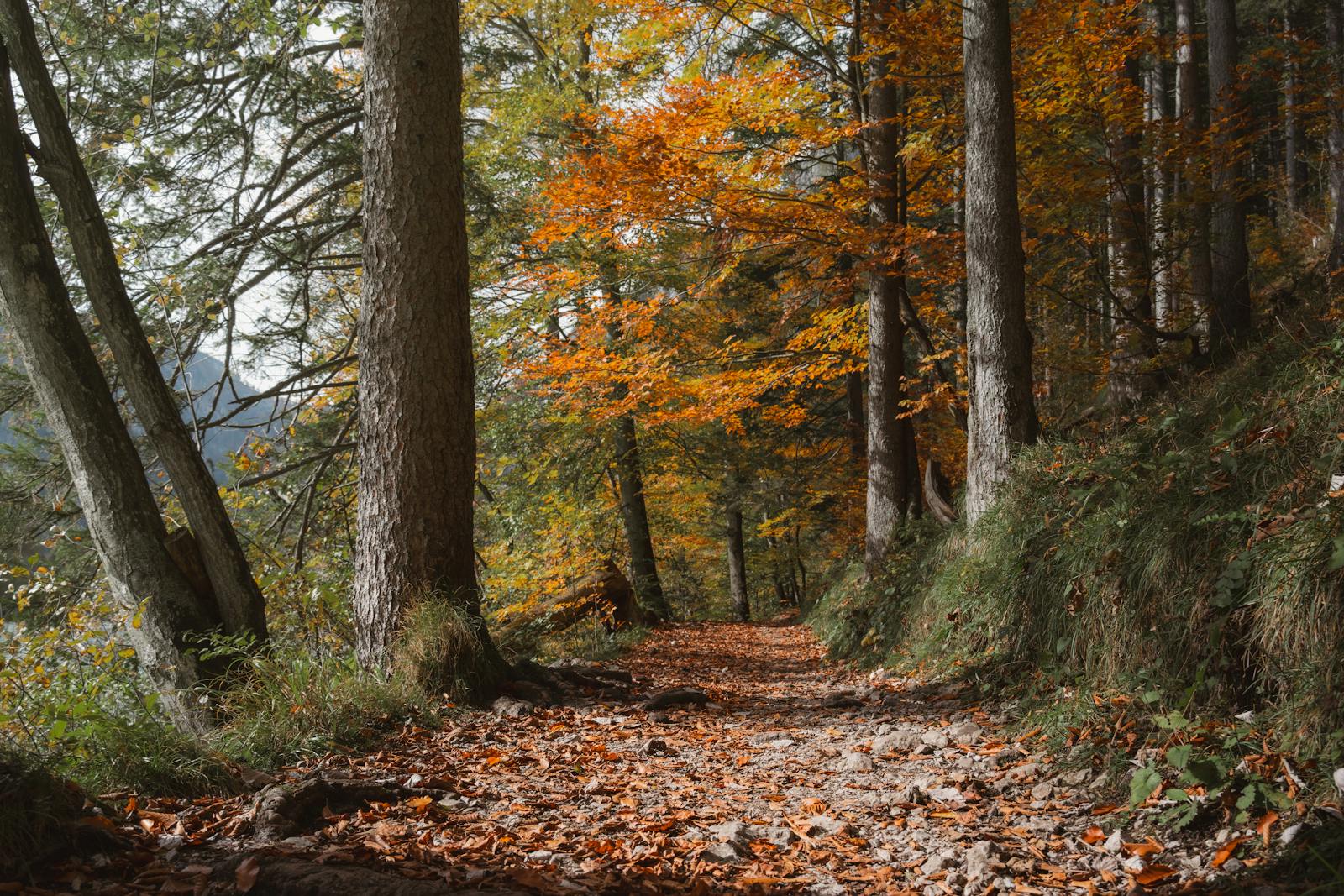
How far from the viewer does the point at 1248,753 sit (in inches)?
109

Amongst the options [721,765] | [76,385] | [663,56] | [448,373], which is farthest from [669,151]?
[721,765]

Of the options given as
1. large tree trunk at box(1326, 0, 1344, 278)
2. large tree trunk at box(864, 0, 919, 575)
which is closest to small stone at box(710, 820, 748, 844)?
large tree trunk at box(1326, 0, 1344, 278)

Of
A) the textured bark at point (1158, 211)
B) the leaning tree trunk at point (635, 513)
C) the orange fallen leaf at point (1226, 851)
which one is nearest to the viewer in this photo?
the orange fallen leaf at point (1226, 851)

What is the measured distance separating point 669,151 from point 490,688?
5.92 meters

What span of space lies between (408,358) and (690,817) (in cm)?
312

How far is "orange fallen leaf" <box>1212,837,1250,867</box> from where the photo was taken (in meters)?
2.45

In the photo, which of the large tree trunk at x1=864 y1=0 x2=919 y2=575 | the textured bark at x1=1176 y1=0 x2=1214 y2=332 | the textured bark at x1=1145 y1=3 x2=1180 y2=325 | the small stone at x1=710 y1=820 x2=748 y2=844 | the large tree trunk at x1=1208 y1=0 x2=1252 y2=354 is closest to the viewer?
the small stone at x1=710 y1=820 x2=748 y2=844

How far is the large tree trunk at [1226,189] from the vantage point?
914cm

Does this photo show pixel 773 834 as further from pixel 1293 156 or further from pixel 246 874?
pixel 1293 156

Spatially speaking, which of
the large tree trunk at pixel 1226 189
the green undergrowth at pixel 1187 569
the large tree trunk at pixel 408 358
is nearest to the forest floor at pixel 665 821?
the green undergrowth at pixel 1187 569

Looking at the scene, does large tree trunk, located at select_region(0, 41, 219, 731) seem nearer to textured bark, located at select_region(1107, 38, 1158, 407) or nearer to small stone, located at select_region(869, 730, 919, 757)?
small stone, located at select_region(869, 730, 919, 757)

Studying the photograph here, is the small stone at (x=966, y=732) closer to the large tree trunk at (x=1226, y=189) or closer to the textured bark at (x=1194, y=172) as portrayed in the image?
the large tree trunk at (x=1226, y=189)

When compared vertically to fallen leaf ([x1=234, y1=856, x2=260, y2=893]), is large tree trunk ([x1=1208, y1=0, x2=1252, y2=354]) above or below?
above

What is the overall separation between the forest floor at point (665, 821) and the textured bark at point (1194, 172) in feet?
26.1
